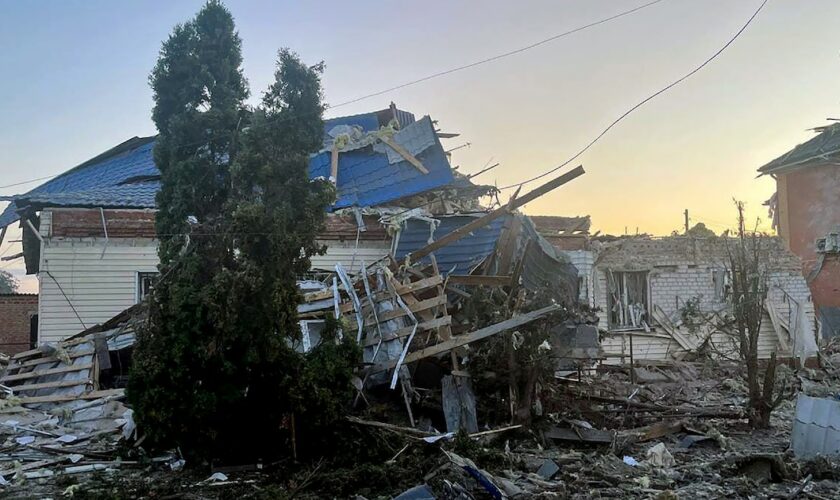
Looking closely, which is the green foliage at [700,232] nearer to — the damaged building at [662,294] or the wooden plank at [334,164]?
the damaged building at [662,294]

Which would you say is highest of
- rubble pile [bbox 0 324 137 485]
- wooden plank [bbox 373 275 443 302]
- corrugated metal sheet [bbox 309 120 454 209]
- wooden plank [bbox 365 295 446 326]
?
corrugated metal sheet [bbox 309 120 454 209]

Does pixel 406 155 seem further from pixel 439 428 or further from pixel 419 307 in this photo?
pixel 439 428

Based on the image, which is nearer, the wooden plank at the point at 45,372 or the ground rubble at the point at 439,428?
the ground rubble at the point at 439,428

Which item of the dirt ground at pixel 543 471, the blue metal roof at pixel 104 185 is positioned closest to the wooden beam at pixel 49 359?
the blue metal roof at pixel 104 185

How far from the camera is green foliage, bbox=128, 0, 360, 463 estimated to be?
7.39 metres

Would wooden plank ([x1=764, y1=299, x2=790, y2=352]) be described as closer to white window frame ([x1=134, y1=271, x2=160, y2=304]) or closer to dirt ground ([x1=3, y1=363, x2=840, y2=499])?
dirt ground ([x1=3, y1=363, x2=840, y2=499])

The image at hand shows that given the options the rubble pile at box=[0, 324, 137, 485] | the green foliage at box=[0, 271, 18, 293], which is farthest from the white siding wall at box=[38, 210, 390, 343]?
the green foliage at box=[0, 271, 18, 293]

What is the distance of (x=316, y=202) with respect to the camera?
8.05 metres

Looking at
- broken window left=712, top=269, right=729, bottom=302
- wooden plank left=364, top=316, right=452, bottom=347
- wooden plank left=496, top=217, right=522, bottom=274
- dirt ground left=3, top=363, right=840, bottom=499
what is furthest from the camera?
broken window left=712, top=269, right=729, bottom=302

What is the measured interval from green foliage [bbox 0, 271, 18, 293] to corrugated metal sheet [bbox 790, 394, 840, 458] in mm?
52566

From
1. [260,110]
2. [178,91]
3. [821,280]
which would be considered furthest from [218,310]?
[821,280]

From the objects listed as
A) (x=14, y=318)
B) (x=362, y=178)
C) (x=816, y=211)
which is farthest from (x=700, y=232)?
(x=14, y=318)

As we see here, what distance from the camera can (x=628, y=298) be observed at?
17.7 metres

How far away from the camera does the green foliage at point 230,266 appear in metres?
7.39
